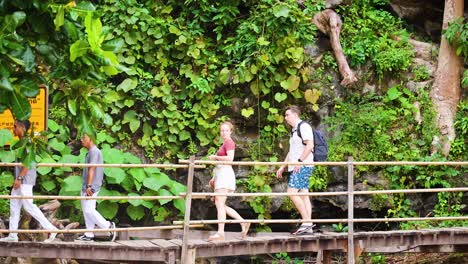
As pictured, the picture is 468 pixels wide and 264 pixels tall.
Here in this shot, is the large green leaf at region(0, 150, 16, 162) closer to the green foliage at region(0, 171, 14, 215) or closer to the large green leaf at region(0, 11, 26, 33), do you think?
the green foliage at region(0, 171, 14, 215)

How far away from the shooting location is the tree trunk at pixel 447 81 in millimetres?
11359

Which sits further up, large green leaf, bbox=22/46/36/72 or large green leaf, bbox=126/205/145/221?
large green leaf, bbox=22/46/36/72

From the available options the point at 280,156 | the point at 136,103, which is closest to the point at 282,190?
the point at 280,156

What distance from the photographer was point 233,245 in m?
7.81

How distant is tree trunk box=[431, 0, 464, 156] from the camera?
11.4m

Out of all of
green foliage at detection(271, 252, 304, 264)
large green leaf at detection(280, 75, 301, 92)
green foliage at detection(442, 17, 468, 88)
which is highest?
green foliage at detection(442, 17, 468, 88)

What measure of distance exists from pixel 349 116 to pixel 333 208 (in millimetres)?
1344

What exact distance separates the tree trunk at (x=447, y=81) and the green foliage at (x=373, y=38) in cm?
49

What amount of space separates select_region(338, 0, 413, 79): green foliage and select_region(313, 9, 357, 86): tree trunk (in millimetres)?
190

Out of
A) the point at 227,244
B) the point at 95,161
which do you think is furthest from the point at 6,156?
the point at 227,244

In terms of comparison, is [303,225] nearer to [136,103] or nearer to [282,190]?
[282,190]

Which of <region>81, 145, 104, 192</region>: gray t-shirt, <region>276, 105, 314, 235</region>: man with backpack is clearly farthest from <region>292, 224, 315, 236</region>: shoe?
<region>81, 145, 104, 192</region>: gray t-shirt

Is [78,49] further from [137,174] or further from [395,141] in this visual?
[395,141]

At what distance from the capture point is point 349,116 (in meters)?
11.3
